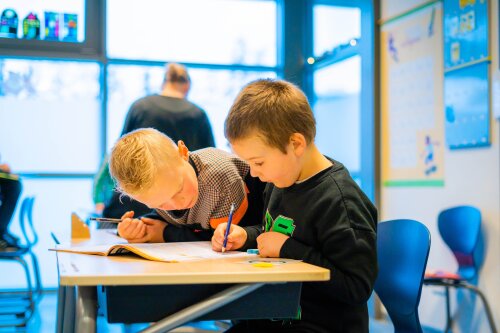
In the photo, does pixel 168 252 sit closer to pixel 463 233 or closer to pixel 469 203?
pixel 463 233

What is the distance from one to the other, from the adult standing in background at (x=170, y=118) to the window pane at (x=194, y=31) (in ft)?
8.63

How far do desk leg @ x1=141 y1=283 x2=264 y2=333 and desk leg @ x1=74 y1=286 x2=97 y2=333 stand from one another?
0.11m

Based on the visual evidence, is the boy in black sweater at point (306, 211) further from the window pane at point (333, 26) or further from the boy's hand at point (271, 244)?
the window pane at point (333, 26)

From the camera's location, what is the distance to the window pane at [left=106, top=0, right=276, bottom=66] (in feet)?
19.5

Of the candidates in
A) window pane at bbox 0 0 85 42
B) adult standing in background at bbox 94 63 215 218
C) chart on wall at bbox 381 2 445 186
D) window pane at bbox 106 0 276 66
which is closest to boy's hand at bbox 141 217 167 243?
adult standing in background at bbox 94 63 215 218

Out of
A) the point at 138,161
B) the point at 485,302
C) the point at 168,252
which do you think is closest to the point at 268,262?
the point at 168,252

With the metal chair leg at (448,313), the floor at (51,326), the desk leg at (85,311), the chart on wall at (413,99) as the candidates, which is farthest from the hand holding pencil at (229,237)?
the chart on wall at (413,99)

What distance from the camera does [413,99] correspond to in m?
4.05

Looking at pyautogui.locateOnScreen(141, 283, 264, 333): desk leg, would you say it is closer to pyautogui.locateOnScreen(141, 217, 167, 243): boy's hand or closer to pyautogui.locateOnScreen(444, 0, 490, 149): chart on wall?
pyautogui.locateOnScreen(141, 217, 167, 243): boy's hand

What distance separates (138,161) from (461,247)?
2425mm

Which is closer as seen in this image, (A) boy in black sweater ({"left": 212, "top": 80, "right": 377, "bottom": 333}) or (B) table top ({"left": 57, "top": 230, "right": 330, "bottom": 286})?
(B) table top ({"left": 57, "top": 230, "right": 330, "bottom": 286})

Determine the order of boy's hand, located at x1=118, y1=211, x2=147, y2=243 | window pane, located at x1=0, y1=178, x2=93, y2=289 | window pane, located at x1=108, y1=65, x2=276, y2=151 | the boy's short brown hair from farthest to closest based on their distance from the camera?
window pane, located at x1=108, y1=65, x2=276, y2=151, window pane, located at x1=0, y1=178, x2=93, y2=289, boy's hand, located at x1=118, y1=211, x2=147, y2=243, the boy's short brown hair

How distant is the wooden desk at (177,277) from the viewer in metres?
Answer: 0.98

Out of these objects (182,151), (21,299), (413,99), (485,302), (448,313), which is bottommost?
(21,299)
